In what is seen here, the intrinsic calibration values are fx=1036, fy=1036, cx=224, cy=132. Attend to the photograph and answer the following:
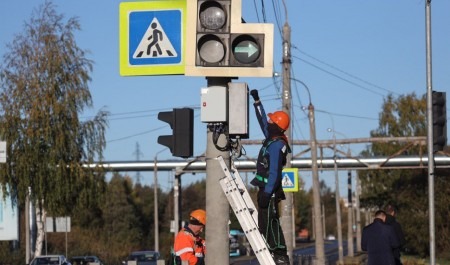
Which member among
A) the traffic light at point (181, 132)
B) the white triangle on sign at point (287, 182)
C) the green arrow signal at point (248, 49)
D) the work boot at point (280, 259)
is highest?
the green arrow signal at point (248, 49)

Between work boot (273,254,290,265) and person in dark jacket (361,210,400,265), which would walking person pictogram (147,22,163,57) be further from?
person in dark jacket (361,210,400,265)

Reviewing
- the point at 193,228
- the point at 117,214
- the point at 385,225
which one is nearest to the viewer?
the point at 193,228

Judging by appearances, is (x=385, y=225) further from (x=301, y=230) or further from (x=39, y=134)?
(x=301, y=230)

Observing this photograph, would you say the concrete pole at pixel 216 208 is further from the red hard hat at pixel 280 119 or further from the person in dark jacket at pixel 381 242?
the person in dark jacket at pixel 381 242

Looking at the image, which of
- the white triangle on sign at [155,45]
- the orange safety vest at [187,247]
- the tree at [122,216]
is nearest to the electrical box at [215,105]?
the white triangle on sign at [155,45]

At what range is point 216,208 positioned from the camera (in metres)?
11.6

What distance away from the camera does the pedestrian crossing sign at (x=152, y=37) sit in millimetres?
12312

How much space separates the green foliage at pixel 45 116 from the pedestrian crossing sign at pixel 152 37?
114ft

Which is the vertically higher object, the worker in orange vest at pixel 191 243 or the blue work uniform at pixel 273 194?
the blue work uniform at pixel 273 194

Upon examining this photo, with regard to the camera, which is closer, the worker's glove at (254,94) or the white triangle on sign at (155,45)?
the worker's glove at (254,94)

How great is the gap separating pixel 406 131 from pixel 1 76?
34.4 m

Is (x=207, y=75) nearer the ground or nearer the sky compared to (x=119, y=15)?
nearer the ground

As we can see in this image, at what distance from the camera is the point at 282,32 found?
34281 mm

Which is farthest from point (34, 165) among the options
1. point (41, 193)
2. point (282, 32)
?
point (282, 32)
